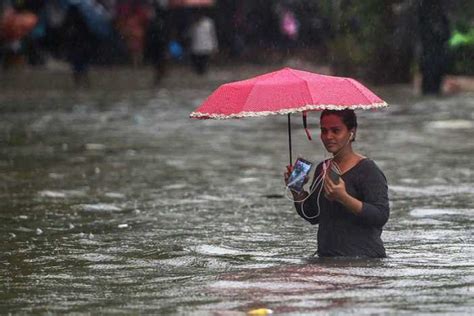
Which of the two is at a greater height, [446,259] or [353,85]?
[353,85]

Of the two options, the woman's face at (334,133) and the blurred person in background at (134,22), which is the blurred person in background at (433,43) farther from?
the woman's face at (334,133)

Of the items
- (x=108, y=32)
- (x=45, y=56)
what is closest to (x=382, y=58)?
(x=108, y=32)

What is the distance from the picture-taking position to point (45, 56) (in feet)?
130

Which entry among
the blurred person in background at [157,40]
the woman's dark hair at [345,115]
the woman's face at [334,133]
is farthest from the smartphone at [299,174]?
the blurred person in background at [157,40]

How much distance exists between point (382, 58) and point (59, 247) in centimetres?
2049

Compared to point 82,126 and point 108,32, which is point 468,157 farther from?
point 108,32

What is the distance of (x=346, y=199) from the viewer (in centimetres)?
810

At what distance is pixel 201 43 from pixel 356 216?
1145 inches

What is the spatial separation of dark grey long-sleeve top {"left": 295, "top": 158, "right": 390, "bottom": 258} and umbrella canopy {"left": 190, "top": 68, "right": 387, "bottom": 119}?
0.41 m

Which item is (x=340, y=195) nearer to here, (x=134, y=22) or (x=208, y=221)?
(x=208, y=221)

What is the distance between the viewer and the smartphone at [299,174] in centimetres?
837

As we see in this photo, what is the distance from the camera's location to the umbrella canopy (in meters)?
8.14

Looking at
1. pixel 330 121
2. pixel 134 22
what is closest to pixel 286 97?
pixel 330 121

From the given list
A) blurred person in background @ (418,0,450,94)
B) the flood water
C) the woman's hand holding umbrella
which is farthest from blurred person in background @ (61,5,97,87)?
the woman's hand holding umbrella
